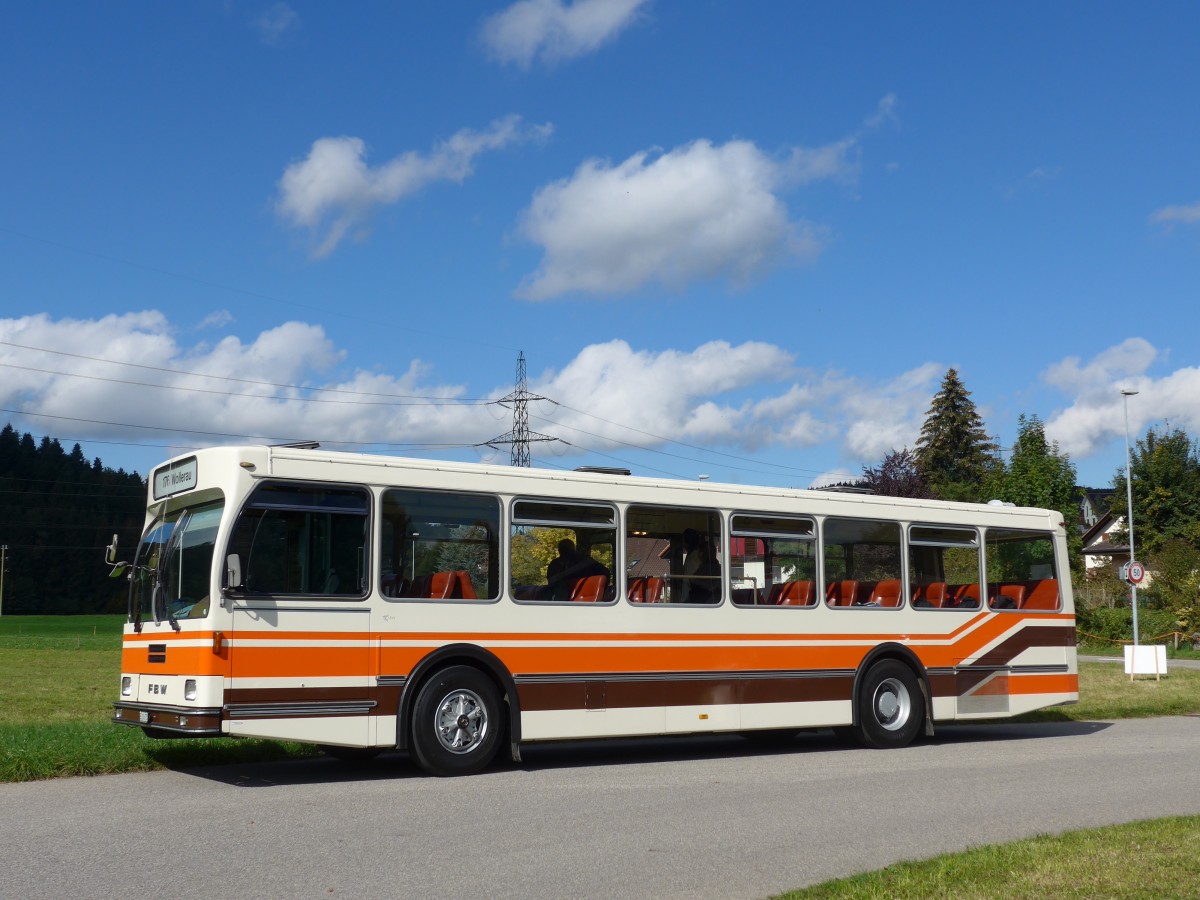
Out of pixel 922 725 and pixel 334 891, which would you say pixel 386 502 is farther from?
pixel 922 725

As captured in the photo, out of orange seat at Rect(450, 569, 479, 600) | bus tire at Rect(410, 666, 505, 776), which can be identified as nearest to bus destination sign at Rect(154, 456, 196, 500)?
orange seat at Rect(450, 569, 479, 600)

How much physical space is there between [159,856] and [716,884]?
10.2ft

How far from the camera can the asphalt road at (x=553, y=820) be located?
291 inches

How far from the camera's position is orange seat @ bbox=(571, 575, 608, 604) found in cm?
1330

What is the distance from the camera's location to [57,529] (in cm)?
11562

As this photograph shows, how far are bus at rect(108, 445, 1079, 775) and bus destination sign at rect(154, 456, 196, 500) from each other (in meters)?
0.04

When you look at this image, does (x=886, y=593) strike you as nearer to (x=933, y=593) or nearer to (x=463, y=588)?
(x=933, y=593)

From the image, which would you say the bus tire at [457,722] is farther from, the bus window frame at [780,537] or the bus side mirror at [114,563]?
the bus window frame at [780,537]

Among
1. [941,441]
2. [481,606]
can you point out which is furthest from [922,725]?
[941,441]

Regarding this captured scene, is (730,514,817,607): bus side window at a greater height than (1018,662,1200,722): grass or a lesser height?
greater

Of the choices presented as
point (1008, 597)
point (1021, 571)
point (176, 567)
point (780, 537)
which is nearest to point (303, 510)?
point (176, 567)

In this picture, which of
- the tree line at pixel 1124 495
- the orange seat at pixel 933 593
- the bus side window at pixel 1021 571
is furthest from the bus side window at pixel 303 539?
the tree line at pixel 1124 495

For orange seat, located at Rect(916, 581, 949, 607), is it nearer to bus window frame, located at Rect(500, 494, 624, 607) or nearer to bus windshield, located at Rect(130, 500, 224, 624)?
bus window frame, located at Rect(500, 494, 624, 607)

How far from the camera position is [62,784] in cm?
1105
